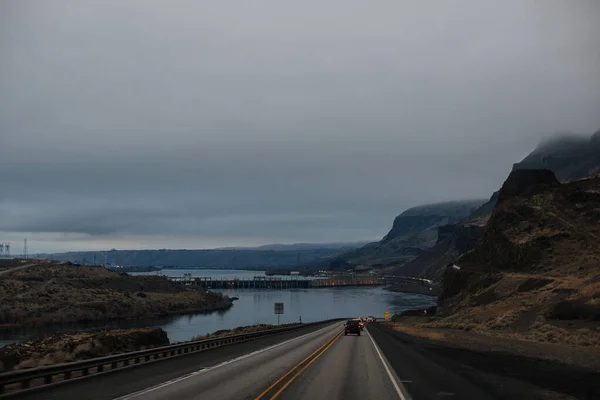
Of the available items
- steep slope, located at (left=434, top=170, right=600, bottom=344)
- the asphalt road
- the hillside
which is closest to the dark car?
steep slope, located at (left=434, top=170, right=600, bottom=344)

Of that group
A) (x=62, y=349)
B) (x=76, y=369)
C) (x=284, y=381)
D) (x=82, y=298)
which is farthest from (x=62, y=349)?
(x=82, y=298)

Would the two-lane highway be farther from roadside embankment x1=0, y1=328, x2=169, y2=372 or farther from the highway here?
roadside embankment x1=0, y1=328, x2=169, y2=372

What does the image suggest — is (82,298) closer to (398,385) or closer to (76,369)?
(76,369)

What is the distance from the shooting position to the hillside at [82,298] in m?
99.0

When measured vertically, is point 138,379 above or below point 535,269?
below

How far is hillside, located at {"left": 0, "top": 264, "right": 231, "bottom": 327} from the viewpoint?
99000 mm

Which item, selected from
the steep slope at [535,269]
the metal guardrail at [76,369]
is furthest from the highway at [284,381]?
the steep slope at [535,269]

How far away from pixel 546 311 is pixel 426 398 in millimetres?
30439

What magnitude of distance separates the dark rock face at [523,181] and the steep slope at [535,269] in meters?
0.16

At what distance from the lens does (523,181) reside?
93875mm

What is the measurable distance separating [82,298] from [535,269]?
3660 inches

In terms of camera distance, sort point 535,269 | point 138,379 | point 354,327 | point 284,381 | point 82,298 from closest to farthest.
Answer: point 284,381 → point 138,379 → point 354,327 → point 535,269 → point 82,298

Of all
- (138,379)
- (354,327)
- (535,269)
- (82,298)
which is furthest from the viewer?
(82,298)

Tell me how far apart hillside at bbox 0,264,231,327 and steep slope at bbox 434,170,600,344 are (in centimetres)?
7070
